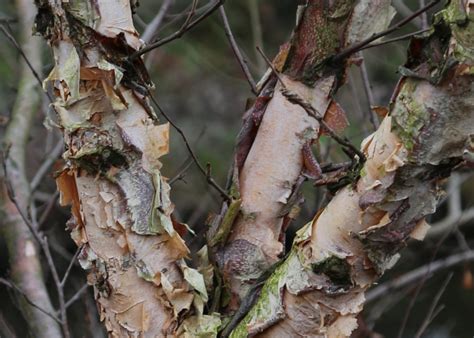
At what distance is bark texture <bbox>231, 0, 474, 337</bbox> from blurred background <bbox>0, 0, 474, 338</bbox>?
2.00ft

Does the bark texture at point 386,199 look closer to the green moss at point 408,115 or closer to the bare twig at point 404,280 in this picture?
the green moss at point 408,115

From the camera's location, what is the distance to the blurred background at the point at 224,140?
9.96 ft

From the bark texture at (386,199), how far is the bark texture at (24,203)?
0.78 meters

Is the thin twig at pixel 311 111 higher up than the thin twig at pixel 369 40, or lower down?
lower down

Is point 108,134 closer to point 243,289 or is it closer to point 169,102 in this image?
point 243,289

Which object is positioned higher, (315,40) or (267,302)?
(315,40)

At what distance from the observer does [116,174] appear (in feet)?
4.60

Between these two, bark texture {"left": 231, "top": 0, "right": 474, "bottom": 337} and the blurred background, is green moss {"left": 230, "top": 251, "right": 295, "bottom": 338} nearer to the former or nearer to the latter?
bark texture {"left": 231, "top": 0, "right": 474, "bottom": 337}

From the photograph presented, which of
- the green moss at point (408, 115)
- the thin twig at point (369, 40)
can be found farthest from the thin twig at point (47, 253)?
the green moss at point (408, 115)

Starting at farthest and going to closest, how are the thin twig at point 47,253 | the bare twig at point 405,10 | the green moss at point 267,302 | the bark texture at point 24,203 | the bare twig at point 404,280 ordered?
the bare twig at point 405,10, the bare twig at point 404,280, the bark texture at point 24,203, the thin twig at point 47,253, the green moss at point 267,302

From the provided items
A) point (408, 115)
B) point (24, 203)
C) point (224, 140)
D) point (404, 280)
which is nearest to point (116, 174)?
point (408, 115)

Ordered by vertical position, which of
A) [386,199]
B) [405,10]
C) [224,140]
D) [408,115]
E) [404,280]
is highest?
[408,115]

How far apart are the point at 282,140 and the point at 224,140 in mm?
4040

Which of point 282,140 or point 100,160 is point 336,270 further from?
point 100,160
